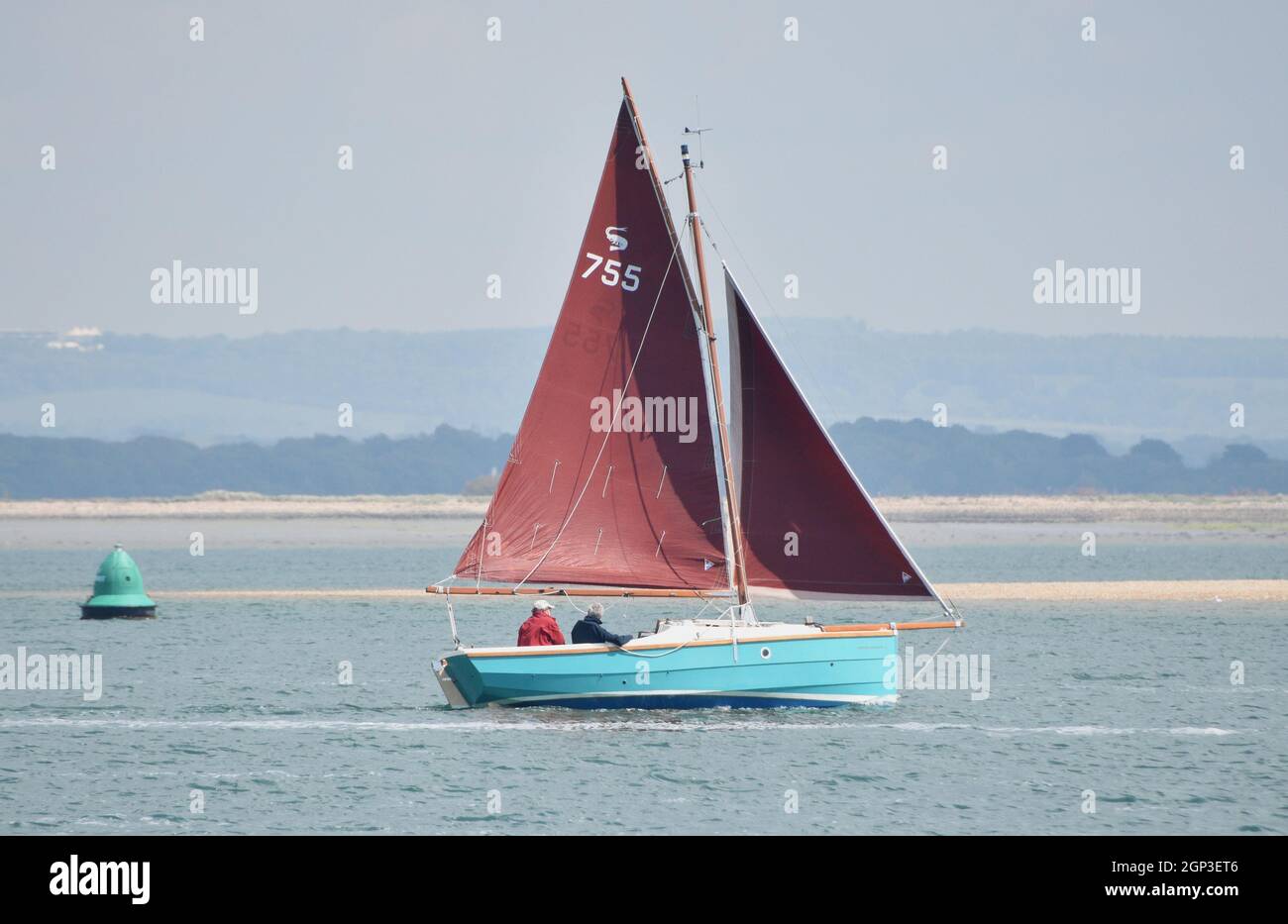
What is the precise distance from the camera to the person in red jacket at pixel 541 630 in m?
36.4

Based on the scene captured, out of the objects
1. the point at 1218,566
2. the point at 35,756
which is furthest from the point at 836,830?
the point at 1218,566

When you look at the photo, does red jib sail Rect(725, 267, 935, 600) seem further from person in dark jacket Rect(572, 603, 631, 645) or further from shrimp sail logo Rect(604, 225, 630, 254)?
person in dark jacket Rect(572, 603, 631, 645)

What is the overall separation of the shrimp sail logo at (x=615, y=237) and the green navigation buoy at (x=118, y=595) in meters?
34.1

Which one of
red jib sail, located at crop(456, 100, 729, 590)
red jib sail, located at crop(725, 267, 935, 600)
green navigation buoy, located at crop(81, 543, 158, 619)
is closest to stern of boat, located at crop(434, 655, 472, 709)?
red jib sail, located at crop(456, 100, 729, 590)

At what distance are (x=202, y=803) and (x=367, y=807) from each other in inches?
113

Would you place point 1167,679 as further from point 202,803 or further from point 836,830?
point 202,803

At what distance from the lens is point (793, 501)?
37.7 metres

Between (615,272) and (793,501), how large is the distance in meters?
5.79

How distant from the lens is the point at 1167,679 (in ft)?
154

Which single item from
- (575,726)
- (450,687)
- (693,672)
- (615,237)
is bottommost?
(575,726)

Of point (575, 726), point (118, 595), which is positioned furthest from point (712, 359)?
point (118, 595)

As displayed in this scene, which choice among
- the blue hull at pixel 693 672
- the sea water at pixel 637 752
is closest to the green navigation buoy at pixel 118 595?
the sea water at pixel 637 752

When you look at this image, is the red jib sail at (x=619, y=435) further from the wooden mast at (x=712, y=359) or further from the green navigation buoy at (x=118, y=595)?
the green navigation buoy at (x=118, y=595)

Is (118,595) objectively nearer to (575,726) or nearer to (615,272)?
(575,726)
